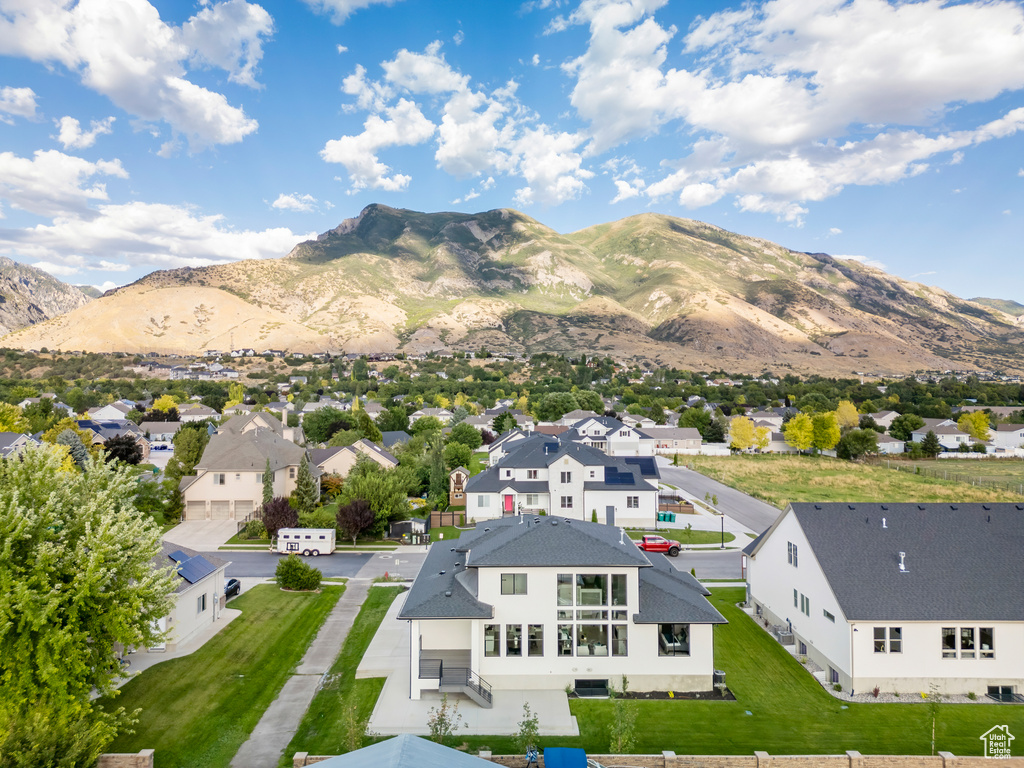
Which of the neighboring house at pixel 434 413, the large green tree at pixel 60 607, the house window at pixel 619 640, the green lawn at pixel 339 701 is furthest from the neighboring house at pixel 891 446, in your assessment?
the large green tree at pixel 60 607

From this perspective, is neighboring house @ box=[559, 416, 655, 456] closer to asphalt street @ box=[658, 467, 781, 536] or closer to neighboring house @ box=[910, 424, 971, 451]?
asphalt street @ box=[658, 467, 781, 536]

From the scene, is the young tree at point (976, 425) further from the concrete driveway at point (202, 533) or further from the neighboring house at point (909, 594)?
the concrete driveway at point (202, 533)

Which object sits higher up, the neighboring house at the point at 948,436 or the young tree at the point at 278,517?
the neighboring house at the point at 948,436

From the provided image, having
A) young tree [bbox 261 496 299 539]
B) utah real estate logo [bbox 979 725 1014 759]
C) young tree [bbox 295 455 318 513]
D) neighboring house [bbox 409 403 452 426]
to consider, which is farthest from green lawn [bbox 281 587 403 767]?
neighboring house [bbox 409 403 452 426]

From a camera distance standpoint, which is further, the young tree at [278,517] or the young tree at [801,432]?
the young tree at [801,432]

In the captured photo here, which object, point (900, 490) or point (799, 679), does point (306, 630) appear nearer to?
point (799, 679)

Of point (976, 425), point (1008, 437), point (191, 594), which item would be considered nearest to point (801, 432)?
point (976, 425)

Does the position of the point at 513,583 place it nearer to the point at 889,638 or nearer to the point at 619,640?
→ the point at 619,640
